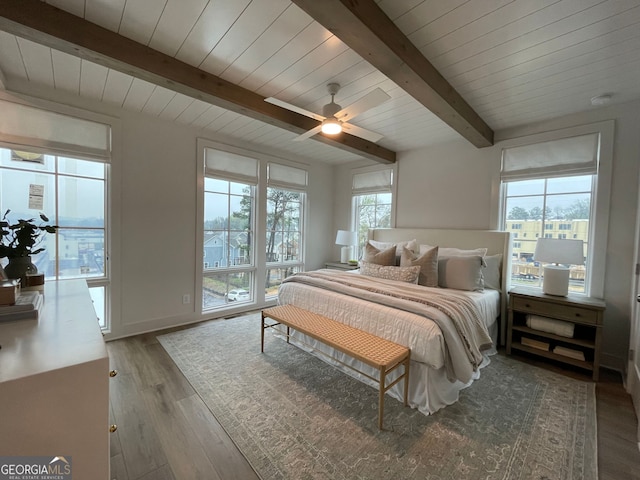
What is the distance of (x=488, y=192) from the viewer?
3.47m

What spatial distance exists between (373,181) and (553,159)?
2.39 meters

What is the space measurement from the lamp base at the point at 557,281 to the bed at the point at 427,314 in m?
0.41

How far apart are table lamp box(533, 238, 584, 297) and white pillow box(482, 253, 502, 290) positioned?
44 cm

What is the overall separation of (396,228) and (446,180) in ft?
3.27

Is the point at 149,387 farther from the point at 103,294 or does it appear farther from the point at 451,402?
the point at 451,402

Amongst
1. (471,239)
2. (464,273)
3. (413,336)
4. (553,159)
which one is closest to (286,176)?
(471,239)

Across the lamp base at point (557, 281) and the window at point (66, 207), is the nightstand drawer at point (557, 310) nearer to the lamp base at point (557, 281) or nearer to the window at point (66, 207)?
the lamp base at point (557, 281)

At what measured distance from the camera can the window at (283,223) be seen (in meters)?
4.50

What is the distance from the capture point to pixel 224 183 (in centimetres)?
393

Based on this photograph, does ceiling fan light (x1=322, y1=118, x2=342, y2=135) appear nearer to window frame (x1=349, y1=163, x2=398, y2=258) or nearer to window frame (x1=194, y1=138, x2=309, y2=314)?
window frame (x1=194, y1=138, x2=309, y2=314)

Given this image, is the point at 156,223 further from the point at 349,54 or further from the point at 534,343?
the point at 534,343

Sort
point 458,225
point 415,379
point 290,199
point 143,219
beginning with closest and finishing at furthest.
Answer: point 415,379, point 143,219, point 458,225, point 290,199

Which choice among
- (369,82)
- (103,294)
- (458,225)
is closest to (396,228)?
(458,225)

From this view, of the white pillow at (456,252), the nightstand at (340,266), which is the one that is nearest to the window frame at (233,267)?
the nightstand at (340,266)
